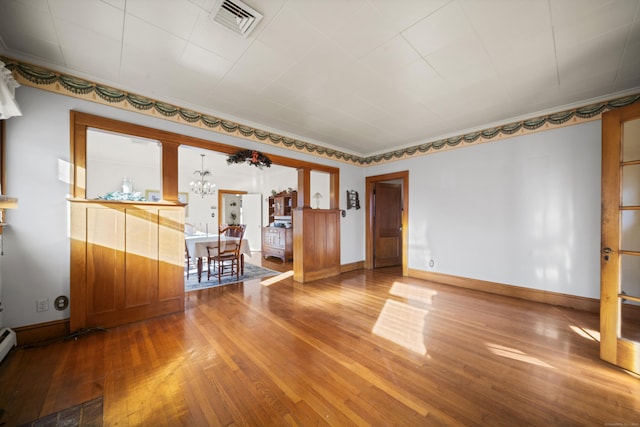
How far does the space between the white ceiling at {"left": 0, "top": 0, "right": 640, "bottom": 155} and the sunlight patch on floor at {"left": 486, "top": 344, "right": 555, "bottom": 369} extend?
2672mm

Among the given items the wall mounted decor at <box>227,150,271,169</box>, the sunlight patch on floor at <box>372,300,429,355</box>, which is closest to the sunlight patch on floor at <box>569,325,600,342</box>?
the sunlight patch on floor at <box>372,300,429,355</box>

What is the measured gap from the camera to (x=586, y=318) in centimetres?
273

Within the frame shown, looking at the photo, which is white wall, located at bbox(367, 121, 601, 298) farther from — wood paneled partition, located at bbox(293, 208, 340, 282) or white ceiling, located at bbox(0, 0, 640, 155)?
wood paneled partition, located at bbox(293, 208, 340, 282)

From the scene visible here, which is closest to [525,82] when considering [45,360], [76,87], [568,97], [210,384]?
[568,97]

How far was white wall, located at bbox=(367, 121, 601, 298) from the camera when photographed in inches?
117

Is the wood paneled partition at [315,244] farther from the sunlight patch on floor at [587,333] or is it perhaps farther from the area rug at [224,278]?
the sunlight patch on floor at [587,333]

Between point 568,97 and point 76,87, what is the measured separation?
5663mm

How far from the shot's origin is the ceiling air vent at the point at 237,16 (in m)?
1.62

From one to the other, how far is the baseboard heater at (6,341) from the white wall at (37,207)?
10cm

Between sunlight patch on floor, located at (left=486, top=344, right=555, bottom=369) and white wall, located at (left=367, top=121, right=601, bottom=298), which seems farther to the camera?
white wall, located at (left=367, top=121, right=601, bottom=298)

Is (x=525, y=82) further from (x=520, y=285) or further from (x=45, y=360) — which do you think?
(x=45, y=360)

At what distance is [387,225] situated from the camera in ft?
18.5

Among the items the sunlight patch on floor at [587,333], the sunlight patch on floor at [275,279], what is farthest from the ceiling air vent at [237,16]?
the sunlight patch on floor at [587,333]

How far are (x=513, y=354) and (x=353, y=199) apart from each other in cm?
379
